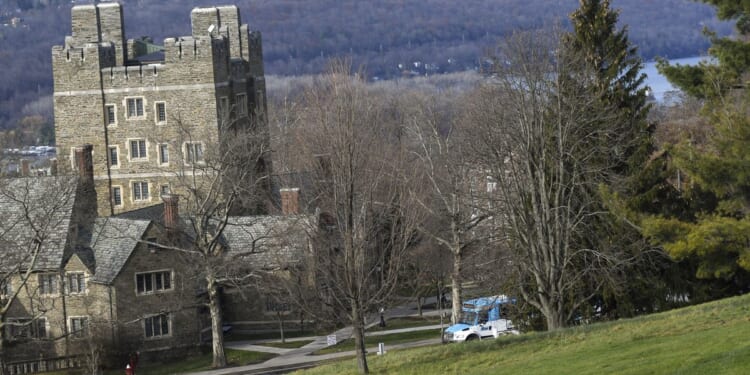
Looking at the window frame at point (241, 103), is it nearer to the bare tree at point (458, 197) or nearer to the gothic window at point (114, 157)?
the gothic window at point (114, 157)

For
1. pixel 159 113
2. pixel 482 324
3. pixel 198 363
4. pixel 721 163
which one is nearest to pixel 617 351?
pixel 721 163

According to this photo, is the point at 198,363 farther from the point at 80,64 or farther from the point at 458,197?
the point at 80,64

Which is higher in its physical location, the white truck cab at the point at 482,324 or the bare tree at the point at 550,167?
the bare tree at the point at 550,167

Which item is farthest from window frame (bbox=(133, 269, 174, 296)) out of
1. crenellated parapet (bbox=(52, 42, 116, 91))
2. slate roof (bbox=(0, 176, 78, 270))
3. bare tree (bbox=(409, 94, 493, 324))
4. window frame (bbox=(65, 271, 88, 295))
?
crenellated parapet (bbox=(52, 42, 116, 91))

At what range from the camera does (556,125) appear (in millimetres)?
37281

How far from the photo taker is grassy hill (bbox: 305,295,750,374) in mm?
22484

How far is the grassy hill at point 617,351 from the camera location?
2248 centimetres

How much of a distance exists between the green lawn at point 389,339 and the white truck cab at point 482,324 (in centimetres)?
160

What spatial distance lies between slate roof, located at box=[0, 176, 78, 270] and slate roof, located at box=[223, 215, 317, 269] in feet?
21.5

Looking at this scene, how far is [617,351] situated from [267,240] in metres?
29.4

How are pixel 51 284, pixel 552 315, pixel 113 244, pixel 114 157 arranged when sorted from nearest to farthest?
pixel 552 315
pixel 113 244
pixel 51 284
pixel 114 157

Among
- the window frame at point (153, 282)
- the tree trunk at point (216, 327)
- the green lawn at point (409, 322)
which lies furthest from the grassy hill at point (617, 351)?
the green lawn at point (409, 322)

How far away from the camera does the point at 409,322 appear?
56.8 metres

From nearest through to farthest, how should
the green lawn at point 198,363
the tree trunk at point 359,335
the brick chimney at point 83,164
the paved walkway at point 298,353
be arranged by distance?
the tree trunk at point 359,335 → the paved walkway at point 298,353 → the green lawn at point 198,363 → the brick chimney at point 83,164
